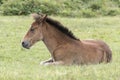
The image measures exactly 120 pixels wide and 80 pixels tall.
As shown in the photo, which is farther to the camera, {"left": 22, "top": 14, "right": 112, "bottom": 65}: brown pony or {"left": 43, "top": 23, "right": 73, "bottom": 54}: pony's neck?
{"left": 43, "top": 23, "right": 73, "bottom": 54}: pony's neck

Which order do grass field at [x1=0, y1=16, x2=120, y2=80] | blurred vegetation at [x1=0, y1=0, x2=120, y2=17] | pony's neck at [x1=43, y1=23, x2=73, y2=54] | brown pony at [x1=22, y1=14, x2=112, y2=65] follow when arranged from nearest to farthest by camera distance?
grass field at [x1=0, y1=16, x2=120, y2=80]
brown pony at [x1=22, y1=14, x2=112, y2=65]
pony's neck at [x1=43, y1=23, x2=73, y2=54]
blurred vegetation at [x1=0, y1=0, x2=120, y2=17]

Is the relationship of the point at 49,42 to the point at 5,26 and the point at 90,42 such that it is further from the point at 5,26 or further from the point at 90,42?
the point at 5,26

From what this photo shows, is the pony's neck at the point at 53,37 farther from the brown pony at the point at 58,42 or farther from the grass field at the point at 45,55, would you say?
the grass field at the point at 45,55

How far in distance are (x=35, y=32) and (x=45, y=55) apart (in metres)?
3.55

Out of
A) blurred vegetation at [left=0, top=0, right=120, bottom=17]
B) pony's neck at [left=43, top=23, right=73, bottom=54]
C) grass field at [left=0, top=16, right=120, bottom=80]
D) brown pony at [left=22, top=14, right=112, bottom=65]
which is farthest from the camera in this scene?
blurred vegetation at [left=0, top=0, right=120, bottom=17]

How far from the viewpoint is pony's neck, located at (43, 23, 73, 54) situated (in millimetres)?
11000

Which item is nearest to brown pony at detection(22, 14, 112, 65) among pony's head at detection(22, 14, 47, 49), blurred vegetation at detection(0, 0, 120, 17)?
pony's head at detection(22, 14, 47, 49)

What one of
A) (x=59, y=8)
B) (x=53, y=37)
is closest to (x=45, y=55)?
(x=53, y=37)

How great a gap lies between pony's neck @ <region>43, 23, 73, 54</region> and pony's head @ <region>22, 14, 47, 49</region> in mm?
148

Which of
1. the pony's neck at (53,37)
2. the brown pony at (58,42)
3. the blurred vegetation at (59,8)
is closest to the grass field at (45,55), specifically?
the brown pony at (58,42)

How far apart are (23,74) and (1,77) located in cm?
65

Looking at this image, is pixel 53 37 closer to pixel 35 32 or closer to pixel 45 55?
pixel 35 32

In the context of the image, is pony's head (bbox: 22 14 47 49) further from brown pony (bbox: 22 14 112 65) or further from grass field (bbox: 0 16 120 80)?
grass field (bbox: 0 16 120 80)

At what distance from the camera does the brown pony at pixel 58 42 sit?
35.4ft
